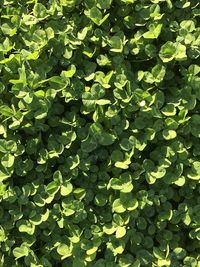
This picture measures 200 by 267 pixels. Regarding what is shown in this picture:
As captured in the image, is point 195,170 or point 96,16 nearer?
point 96,16

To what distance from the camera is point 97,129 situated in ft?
6.44

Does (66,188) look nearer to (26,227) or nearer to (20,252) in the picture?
(26,227)

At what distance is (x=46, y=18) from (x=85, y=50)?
0.69ft

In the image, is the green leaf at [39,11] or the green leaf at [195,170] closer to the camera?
the green leaf at [39,11]

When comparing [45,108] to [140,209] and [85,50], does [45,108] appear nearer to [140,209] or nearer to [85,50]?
[85,50]

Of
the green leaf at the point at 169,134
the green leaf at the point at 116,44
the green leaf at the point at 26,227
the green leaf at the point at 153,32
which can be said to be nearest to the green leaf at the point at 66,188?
the green leaf at the point at 26,227

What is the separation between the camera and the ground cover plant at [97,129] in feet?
6.43

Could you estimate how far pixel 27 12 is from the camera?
2.01 m

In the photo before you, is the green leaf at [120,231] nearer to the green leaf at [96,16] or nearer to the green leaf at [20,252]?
the green leaf at [20,252]

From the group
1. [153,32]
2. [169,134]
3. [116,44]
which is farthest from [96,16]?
[169,134]

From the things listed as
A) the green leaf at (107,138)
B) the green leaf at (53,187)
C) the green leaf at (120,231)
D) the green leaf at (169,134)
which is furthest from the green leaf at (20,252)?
the green leaf at (169,134)

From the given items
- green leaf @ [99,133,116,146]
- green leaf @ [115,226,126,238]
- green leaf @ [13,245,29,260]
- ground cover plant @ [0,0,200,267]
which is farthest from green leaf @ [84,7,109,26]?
green leaf @ [13,245,29,260]

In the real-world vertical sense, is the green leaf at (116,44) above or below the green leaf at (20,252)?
above

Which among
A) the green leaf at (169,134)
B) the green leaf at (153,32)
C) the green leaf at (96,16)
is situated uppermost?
the green leaf at (96,16)
